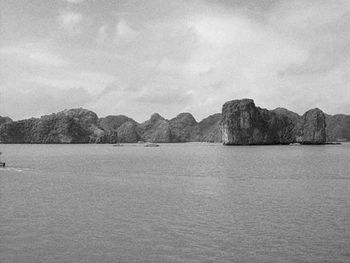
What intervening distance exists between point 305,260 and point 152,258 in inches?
338

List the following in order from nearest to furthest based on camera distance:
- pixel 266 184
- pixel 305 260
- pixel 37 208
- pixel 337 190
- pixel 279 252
→ 1. pixel 305 260
2. pixel 279 252
3. pixel 37 208
4. pixel 337 190
5. pixel 266 184

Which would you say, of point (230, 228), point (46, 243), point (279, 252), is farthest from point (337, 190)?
point (46, 243)

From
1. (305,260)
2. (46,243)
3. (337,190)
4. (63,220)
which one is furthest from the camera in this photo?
(337,190)

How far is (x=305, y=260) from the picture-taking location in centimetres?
2216

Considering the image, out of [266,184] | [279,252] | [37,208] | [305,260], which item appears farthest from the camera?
[266,184]

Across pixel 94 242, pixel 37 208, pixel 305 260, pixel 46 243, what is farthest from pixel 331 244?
pixel 37 208

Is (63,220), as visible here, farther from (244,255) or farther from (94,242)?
(244,255)

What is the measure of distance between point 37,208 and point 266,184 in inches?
1331

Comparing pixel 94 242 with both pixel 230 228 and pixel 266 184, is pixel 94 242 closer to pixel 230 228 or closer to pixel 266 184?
pixel 230 228

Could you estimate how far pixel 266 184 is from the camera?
58.6 meters

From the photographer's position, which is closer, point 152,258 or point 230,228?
point 152,258

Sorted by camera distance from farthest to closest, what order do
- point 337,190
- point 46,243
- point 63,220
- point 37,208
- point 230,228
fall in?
point 337,190 < point 37,208 < point 63,220 < point 230,228 < point 46,243

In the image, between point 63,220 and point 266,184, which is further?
point 266,184

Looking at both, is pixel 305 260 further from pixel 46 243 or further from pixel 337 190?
pixel 337 190
